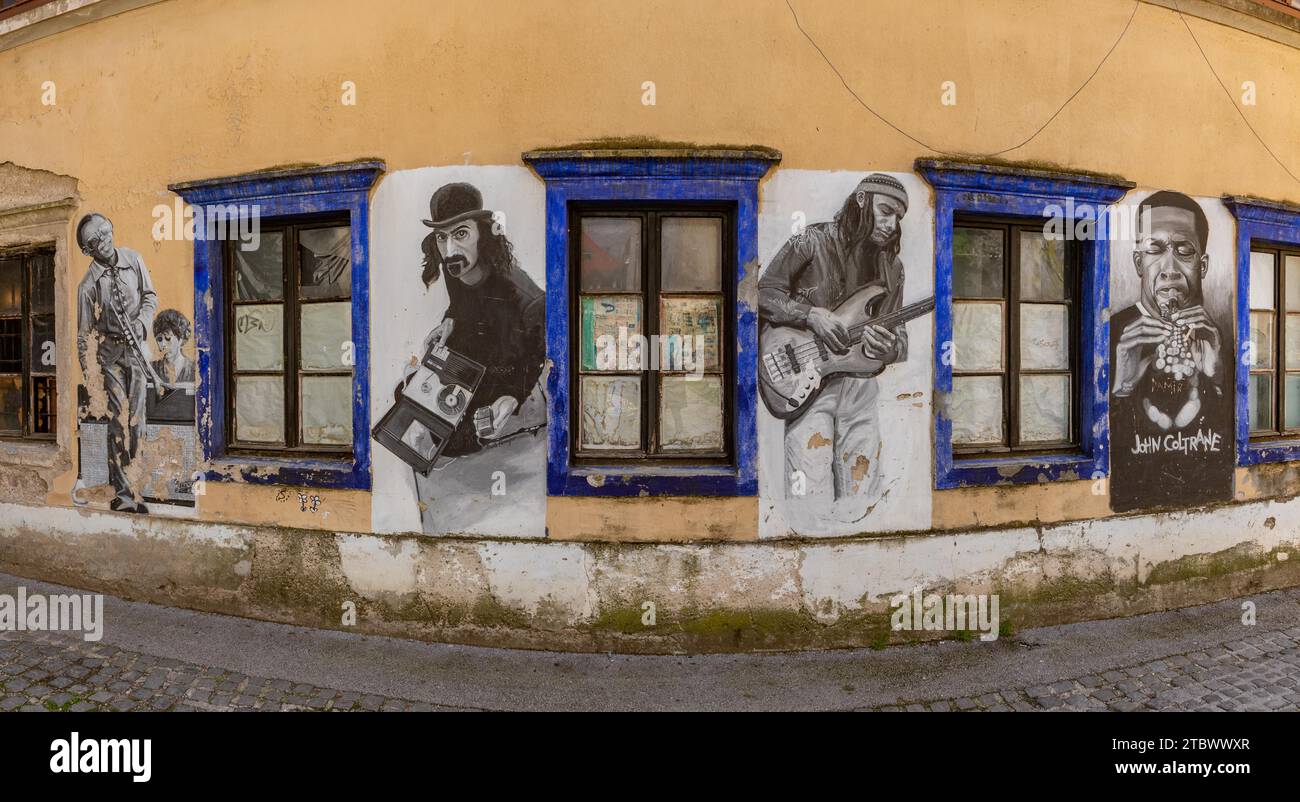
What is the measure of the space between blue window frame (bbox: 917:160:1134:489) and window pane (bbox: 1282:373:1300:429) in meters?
2.64

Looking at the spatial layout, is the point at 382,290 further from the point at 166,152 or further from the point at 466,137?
the point at 166,152

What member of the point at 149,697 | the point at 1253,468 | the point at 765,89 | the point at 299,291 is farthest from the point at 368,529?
the point at 1253,468

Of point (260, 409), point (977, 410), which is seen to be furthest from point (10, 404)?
point (977, 410)

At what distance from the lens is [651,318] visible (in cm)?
480

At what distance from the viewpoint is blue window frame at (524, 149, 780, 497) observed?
183 inches

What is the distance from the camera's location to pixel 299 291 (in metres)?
5.32

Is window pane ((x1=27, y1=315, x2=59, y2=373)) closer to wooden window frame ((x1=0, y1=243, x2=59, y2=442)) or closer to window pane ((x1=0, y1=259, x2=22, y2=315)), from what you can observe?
wooden window frame ((x1=0, y1=243, x2=59, y2=442))

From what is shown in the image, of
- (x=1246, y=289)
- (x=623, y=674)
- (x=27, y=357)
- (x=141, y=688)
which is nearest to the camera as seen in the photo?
(x=141, y=688)

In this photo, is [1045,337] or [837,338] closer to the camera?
[837,338]

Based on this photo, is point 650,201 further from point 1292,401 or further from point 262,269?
point 1292,401

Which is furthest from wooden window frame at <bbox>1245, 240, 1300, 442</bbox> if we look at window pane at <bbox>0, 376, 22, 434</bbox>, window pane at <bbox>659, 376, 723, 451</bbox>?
window pane at <bbox>0, 376, 22, 434</bbox>

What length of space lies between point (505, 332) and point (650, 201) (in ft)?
4.35

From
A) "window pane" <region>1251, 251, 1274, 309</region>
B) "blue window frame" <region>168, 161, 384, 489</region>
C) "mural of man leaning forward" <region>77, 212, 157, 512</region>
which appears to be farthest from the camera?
"window pane" <region>1251, 251, 1274, 309</region>

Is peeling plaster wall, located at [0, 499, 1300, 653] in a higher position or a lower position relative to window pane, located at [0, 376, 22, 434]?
lower
